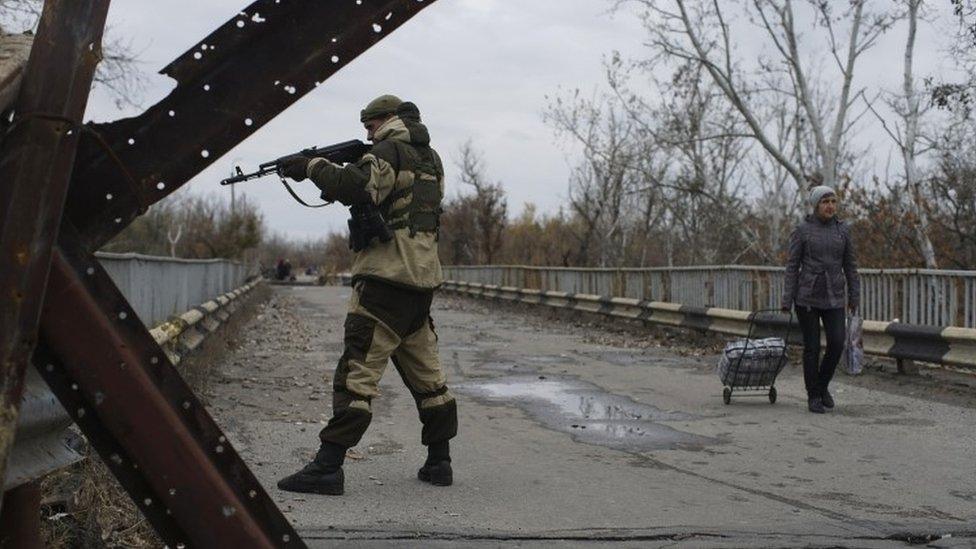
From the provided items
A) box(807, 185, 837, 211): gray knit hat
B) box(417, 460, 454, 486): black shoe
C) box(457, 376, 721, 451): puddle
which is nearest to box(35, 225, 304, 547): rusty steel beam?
box(417, 460, 454, 486): black shoe

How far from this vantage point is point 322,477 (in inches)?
217

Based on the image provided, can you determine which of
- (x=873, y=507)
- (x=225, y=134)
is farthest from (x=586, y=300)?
(x=225, y=134)

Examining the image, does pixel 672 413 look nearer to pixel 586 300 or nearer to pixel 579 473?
pixel 579 473

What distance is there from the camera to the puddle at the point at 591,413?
300 inches

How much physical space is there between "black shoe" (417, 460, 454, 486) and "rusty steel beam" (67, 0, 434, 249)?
341 cm

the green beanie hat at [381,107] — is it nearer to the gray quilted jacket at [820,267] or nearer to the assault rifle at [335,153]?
the assault rifle at [335,153]

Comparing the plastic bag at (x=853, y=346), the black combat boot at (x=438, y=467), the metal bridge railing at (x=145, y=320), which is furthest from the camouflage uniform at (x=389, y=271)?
the plastic bag at (x=853, y=346)

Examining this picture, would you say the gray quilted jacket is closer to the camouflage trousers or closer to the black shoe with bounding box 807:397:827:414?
the black shoe with bounding box 807:397:827:414

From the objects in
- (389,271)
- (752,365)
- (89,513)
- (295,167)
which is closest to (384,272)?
(389,271)

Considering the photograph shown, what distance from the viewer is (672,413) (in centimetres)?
907

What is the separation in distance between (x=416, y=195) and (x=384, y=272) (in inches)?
17.6

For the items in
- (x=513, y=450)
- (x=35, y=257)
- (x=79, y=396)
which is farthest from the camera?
(x=513, y=450)

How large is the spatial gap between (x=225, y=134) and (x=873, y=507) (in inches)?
160

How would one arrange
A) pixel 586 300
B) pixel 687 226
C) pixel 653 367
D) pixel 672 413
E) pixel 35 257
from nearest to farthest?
pixel 35 257, pixel 672 413, pixel 653 367, pixel 586 300, pixel 687 226
